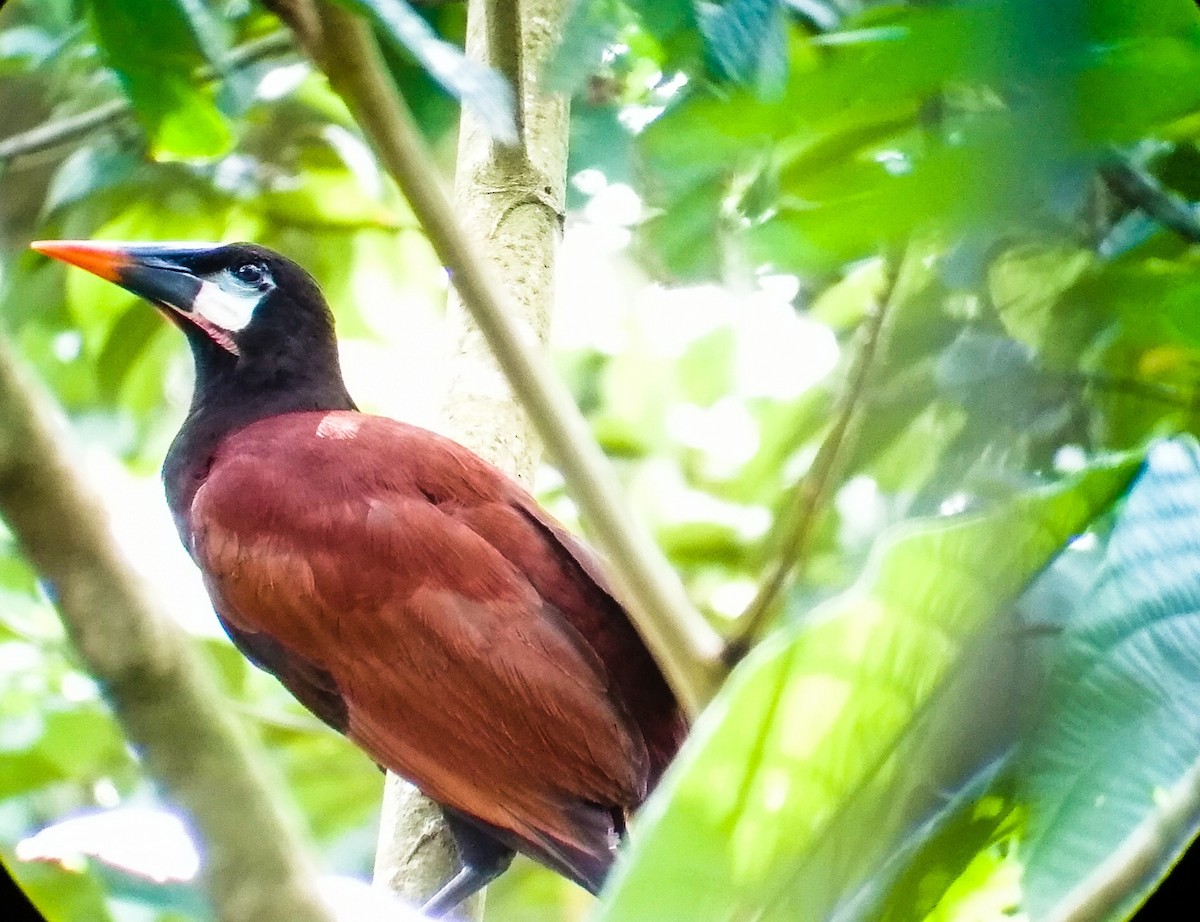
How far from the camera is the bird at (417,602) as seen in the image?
700 millimetres

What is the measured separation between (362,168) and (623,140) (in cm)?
Answer: 14

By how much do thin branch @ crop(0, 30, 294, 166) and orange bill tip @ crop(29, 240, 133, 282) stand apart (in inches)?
1.6

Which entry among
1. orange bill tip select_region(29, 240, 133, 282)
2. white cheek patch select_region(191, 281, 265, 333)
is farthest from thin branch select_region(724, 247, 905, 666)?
white cheek patch select_region(191, 281, 265, 333)

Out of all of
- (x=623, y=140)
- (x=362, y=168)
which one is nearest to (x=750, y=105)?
(x=623, y=140)

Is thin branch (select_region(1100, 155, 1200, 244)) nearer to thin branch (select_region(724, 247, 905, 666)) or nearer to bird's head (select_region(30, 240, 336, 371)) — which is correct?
thin branch (select_region(724, 247, 905, 666))

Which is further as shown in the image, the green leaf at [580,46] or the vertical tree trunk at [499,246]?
the vertical tree trunk at [499,246]

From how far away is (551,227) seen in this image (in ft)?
2.24

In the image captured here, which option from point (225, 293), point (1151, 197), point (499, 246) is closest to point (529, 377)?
point (1151, 197)

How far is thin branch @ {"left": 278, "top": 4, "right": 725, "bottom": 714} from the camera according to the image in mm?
400

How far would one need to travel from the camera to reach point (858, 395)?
413 millimetres

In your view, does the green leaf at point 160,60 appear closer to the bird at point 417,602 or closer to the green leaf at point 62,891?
the bird at point 417,602

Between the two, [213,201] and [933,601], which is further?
[213,201]

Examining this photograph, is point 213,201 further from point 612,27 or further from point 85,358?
point 612,27

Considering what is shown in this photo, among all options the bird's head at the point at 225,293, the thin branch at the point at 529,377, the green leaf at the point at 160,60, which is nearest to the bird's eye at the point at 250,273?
the bird's head at the point at 225,293
